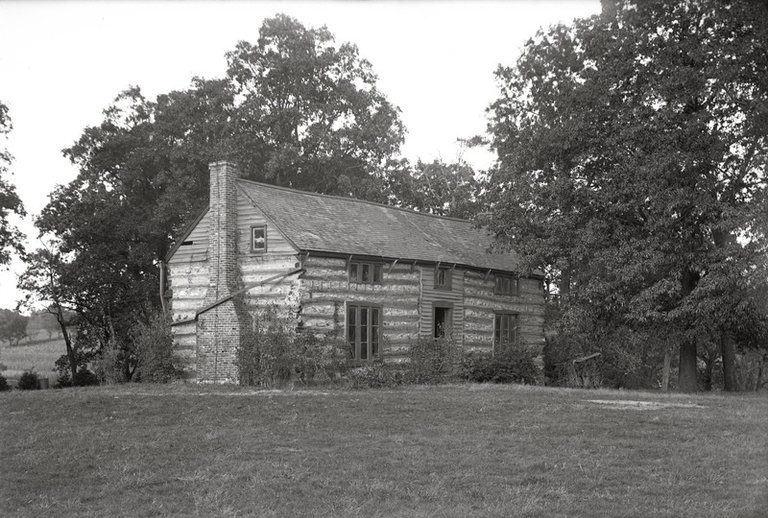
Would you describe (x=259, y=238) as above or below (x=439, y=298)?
above

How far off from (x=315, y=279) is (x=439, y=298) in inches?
218

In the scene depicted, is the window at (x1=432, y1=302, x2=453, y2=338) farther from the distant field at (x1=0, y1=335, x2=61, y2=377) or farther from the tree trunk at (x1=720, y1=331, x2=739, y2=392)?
the distant field at (x1=0, y1=335, x2=61, y2=377)

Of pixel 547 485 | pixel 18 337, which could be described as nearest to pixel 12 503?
pixel 547 485

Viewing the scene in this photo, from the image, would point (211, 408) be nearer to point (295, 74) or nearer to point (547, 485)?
point (547, 485)

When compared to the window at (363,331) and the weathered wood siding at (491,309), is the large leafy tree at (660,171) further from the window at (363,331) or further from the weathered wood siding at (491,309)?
the window at (363,331)

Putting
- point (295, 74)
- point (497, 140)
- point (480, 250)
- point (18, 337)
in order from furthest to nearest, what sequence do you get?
1. point (18, 337)
2. point (295, 74)
3. point (480, 250)
4. point (497, 140)

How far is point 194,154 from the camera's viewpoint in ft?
128

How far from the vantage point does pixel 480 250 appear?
113ft

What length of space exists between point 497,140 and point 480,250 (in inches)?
190

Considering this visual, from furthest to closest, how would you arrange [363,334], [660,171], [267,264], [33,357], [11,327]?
[11,327] → [33,357] → [363,334] → [267,264] → [660,171]

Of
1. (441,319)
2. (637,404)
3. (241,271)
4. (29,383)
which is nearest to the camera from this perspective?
(637,404)

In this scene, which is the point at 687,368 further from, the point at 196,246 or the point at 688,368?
the point at 196,246

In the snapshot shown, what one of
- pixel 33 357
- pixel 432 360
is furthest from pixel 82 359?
pixel 432 360

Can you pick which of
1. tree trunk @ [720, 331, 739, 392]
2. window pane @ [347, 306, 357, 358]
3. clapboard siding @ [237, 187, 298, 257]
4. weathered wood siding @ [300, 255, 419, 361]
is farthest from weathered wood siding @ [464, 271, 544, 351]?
clapboard siding @ [237, 187, 298, 257]
